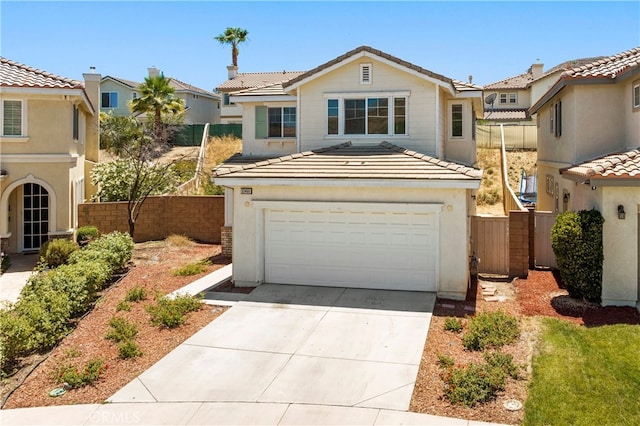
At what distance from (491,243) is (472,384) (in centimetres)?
799

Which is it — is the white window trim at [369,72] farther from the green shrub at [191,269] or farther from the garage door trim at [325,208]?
the green shrub at [191,269]

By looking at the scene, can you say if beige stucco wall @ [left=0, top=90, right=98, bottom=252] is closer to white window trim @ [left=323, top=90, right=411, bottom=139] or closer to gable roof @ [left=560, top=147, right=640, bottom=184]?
white window trim @ [left=323, top=90, right=411, bottom=139]

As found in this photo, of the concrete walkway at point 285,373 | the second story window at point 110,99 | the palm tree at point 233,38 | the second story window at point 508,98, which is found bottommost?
the concrete walkway at point 285,373

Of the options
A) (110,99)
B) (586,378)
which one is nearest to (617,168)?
(586,378)

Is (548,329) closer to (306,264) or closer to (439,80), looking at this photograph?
(306,264)

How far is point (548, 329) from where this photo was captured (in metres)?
9.87

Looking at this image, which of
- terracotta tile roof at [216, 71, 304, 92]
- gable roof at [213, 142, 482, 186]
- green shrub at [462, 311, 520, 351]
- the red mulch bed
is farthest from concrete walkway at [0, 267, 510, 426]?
terracotta tile roof at [216, 71, 304, 92]

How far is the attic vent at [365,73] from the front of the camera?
1731 cm

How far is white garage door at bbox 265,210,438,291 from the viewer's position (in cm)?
1285

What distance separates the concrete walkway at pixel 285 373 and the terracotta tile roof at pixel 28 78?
37.2 ft

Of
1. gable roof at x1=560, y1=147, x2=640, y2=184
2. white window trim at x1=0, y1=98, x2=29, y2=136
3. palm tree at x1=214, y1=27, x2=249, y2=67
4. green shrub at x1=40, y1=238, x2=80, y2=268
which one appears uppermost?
palm tree at x1=214, y1=27, x2=249, y2=67

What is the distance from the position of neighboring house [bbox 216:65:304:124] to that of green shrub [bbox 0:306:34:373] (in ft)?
116

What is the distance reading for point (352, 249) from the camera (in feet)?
43.9

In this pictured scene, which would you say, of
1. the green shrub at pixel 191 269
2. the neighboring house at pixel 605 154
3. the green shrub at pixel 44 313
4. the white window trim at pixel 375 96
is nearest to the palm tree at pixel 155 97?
the white window trim at pixel 375 96
